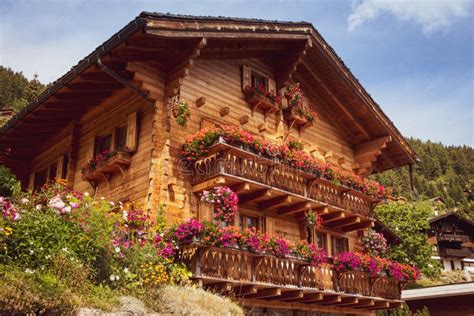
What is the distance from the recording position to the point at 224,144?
14.7 meters

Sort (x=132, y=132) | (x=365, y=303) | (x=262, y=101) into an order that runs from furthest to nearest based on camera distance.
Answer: (x=365, y=303)
(x=262, y=101)
(x=132, y=132)

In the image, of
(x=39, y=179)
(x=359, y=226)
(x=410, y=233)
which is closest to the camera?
(x=359, y=226)

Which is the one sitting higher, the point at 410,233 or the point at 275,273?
the point at 410,233

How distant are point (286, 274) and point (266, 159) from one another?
3356 millimetres

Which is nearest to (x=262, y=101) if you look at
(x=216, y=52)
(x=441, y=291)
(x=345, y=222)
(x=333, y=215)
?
(x=216, y=52)

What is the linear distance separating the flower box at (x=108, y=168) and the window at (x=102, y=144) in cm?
111

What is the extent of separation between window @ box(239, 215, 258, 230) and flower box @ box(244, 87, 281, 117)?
12.6 feet

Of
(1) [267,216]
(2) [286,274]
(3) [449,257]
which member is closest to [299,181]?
(1) [267,216]

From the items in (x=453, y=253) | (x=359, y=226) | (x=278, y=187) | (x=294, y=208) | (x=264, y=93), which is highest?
(x=453, y=253)

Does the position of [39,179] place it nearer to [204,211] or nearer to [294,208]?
[204,211]

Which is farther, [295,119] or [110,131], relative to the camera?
[295,119]

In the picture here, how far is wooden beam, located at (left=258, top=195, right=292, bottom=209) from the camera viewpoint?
655 inches

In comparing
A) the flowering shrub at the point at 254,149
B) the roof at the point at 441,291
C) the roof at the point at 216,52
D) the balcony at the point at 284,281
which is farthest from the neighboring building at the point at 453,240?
the flowering shrub at the point at 254,149

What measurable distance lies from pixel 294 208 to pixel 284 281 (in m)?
3.08
